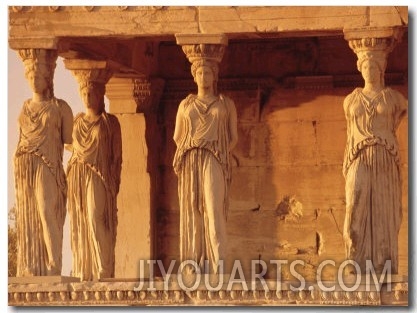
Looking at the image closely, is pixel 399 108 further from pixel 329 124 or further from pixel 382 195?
pixel 329 124

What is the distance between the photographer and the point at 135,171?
36.6 m

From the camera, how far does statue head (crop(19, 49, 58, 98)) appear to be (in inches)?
1308

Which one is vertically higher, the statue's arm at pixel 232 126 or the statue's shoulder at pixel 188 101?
the statue's shoulder at pixel 188 101

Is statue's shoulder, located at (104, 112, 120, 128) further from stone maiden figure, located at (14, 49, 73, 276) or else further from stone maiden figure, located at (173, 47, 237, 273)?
stone maiden figure, located at (173, 47, 237, 273)

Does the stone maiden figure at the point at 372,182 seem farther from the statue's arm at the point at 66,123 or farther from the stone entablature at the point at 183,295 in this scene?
the statue's arm at the point at 66,123

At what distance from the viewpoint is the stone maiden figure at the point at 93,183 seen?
34.8m

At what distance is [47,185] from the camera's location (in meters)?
33.0

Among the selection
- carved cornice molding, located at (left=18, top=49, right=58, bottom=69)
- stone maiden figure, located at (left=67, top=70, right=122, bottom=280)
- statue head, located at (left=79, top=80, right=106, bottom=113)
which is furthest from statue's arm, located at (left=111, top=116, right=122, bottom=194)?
carved cornice molding, located at (left=18, top=49, right=58, bottom=69)

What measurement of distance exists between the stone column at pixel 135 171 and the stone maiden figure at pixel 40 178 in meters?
3.33

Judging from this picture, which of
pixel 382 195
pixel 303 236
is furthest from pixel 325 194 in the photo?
pixel 382 195

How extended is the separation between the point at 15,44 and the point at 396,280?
5.48 metres

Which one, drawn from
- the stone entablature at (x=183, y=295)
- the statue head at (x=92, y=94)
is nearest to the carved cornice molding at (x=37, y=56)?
the statue head at (x=92, y=94)

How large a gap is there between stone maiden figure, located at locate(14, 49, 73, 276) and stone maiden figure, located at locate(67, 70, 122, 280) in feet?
5.14

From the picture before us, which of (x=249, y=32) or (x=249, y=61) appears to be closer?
(x=249, y=32)
